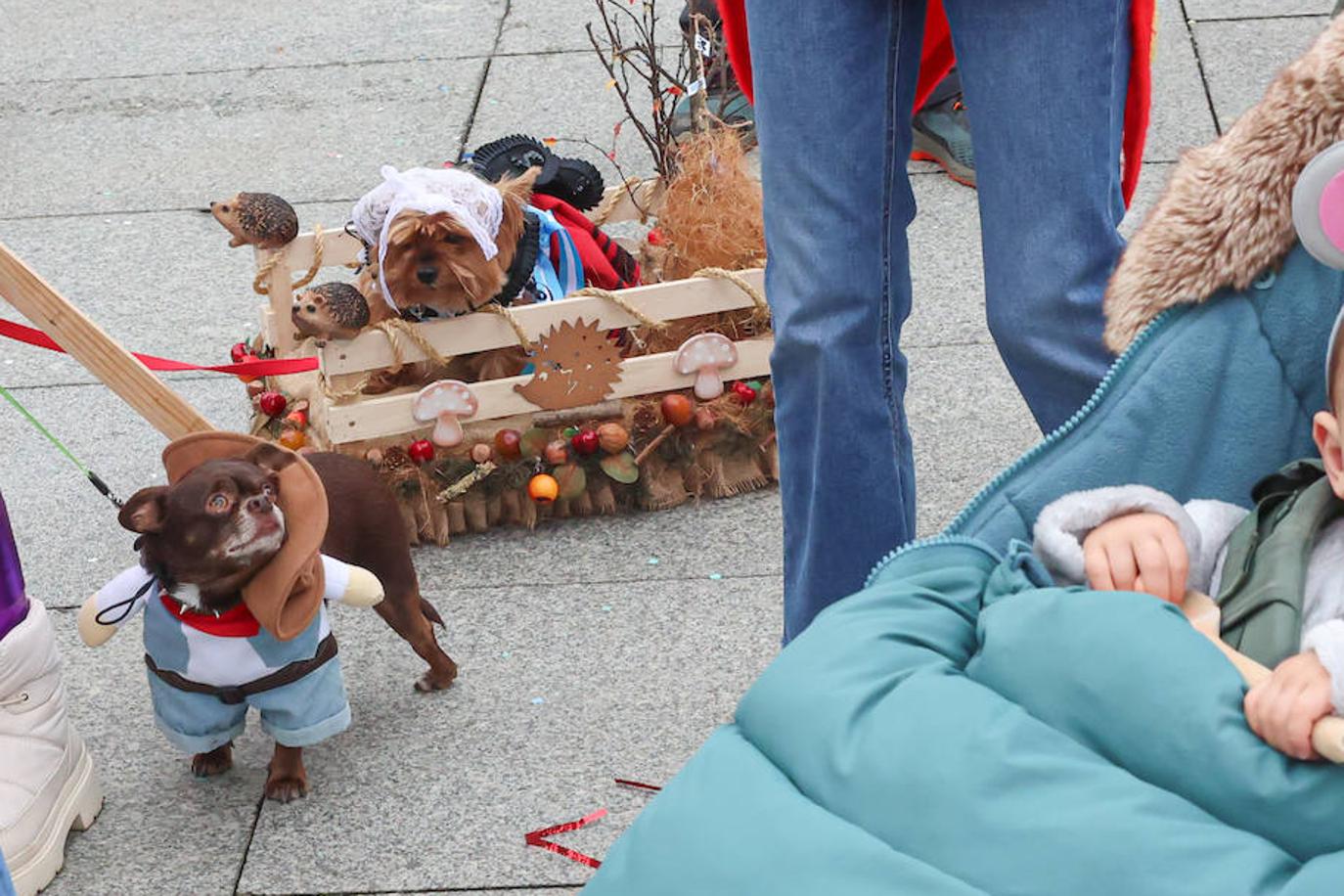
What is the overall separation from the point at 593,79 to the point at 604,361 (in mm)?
2736

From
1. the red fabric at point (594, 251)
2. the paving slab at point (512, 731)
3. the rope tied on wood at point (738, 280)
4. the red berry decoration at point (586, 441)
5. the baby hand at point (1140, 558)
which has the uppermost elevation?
the red fabric at point (594, 251)

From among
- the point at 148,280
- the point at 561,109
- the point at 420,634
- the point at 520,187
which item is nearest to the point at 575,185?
the point at 520,187

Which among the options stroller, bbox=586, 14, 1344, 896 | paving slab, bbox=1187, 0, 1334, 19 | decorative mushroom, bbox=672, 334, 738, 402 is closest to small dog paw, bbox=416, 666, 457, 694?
decorative mushroom, bbox=672, 334, 738, 402

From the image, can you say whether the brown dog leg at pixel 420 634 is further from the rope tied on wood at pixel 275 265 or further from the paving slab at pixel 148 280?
the paving slab at pixel 148 280

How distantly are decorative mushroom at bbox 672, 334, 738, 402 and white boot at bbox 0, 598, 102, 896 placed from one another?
4.75 feet

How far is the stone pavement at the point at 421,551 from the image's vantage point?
2896mm

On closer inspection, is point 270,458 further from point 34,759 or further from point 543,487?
point 543,487

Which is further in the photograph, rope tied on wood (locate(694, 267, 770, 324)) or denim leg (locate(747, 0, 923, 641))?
rope tied on wood (locate(694, 267, 770, 324))

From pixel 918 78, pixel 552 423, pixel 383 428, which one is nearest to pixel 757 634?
pixel 552 423

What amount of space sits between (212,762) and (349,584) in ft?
1.54

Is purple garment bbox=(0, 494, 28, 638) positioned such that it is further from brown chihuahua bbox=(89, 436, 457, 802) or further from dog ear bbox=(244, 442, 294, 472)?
dog ear bbox=(244, 442, 294, 472)

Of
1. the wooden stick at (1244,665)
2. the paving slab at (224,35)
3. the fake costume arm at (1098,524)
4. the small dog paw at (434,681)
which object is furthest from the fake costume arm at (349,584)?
the paving slab at (224,35)

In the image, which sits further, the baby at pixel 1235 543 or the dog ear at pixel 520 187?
the dog ear at pixel 520 187

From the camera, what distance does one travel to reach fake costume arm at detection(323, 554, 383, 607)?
2789 mm
